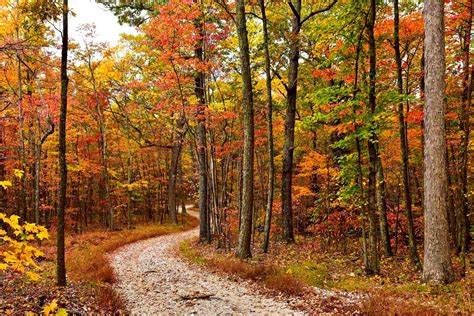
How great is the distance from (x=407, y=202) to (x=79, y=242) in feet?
52.7

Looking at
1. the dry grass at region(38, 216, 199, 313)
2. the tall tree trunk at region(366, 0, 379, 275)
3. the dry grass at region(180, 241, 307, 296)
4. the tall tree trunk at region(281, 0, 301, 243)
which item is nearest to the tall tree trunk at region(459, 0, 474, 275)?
the tall tree trunk at region(366, 0, 379, 275)

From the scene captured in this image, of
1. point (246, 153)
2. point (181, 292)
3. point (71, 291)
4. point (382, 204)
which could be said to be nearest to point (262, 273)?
point (181, 292)

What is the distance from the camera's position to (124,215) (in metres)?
38.6

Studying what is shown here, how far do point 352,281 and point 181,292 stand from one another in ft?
14.9

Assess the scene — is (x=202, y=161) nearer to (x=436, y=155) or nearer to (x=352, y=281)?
(x=352, y=281)

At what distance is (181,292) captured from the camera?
25.6ft

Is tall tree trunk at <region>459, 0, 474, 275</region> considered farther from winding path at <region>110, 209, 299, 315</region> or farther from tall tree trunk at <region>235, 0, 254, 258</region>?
winding path at <region>110, 209, 299, 315</region>

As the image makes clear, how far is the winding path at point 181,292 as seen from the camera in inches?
256

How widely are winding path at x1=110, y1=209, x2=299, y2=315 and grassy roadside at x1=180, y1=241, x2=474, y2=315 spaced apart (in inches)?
25.7

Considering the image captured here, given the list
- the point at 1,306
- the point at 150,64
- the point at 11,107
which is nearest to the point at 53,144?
the point at 11,107

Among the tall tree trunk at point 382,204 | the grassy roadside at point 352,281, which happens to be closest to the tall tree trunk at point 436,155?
the grassy roadside at point 352,281

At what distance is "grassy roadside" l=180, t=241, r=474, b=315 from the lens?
5293 millimetres

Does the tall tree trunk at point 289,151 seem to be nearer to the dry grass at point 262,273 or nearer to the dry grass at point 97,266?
the dry grass at point 262,273

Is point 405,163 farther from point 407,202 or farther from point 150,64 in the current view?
point 150,64
